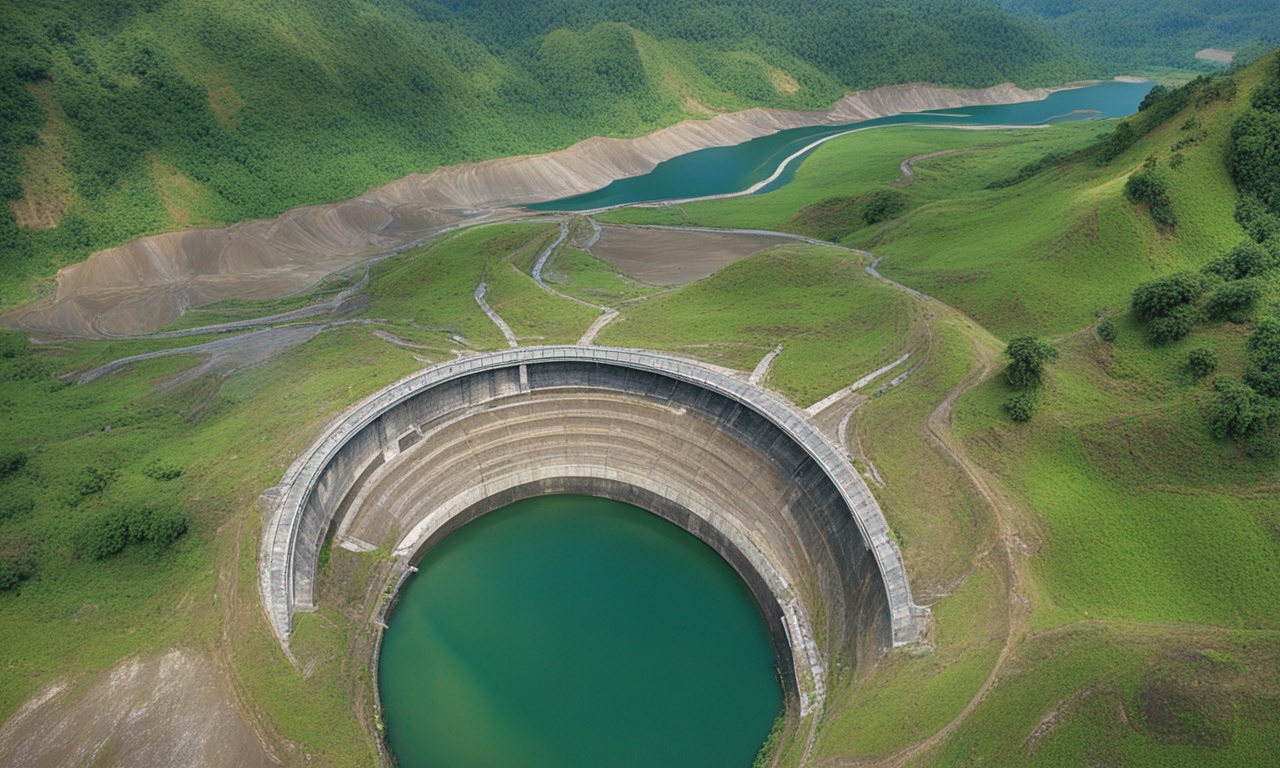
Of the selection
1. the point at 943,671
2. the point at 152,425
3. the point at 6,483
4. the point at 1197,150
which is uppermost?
the point at 1197,150

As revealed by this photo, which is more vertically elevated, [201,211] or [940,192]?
[940,192]

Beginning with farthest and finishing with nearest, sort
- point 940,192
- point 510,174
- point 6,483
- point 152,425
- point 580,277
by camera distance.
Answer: point 510,174 < point 940,192 < point 580,277 < point 152,425 < point 6,483

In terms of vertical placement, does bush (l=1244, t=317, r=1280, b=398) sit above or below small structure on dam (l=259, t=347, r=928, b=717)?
above

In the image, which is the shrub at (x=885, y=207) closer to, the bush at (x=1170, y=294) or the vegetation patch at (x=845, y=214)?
the vegetation patch at (x=845, y=214)

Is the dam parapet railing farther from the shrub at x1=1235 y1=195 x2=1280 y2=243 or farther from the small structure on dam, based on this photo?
the shrub at x1=1235 y1=195 x2=1280 y2=243

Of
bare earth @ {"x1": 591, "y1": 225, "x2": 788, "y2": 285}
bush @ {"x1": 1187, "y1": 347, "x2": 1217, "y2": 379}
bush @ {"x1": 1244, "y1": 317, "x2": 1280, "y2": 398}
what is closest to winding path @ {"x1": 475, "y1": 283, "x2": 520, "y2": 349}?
bare earth @ {"x1": 591, "y1": 225, "x2": 788, "y2": 285}

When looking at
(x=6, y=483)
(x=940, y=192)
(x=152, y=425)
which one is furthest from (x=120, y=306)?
(x=940, y=192)

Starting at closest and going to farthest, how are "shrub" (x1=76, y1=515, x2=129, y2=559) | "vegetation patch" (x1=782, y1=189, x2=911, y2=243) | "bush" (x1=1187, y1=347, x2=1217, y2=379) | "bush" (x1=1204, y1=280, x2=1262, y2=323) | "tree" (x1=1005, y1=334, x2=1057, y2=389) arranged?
"shrub" (x1=76, y1=515, x2=129, y2=559), "bush" (x1=1187, y1=347, x2=1217, y2=379), "bush" (x1=1204, y1=280, x2=1262, y2=323), "tree" (x1=1005, y1=334, x2=1057, y2=389), "vegetation patch" (x1=782, y1=189, x2=911, y2=243)

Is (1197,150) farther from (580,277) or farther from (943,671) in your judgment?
(580,277)
